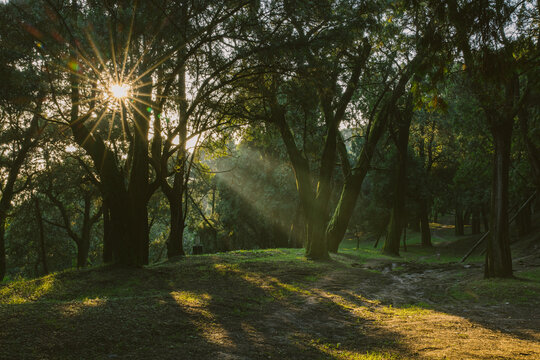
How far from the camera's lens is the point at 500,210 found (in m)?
12.3

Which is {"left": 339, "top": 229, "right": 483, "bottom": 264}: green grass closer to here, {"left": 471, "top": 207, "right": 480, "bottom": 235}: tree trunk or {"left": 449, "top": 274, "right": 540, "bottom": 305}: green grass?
{"left": 471, "top": 207, "right": 480, "bottom": 235}: tree trunk

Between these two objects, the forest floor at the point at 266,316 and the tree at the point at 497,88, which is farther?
the tree at the point at 497,88

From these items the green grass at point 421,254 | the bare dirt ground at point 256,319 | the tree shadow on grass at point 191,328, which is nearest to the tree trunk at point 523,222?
the green grass at point 421,254

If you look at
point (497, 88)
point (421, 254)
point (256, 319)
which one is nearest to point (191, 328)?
point (256, 319)

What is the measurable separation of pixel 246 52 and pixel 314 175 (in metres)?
20.0

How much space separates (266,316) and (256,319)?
A: 13.0 inches

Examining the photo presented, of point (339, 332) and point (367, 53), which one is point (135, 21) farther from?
point (367, 53)

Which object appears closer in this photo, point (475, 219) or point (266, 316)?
point (266, 316)

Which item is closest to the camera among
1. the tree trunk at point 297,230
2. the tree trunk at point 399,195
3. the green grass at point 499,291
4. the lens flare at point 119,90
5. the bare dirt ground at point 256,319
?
the bare dirt ground at point 256,319

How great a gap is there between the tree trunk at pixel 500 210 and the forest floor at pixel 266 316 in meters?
0.64

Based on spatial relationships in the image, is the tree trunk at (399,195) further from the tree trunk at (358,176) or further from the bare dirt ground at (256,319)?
the bare dirt ground at (256,319)

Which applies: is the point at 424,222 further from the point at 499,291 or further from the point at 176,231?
the point at 499,291

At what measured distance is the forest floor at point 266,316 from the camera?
17.4 ft

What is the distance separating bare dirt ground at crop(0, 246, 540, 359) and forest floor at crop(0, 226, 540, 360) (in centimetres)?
2
